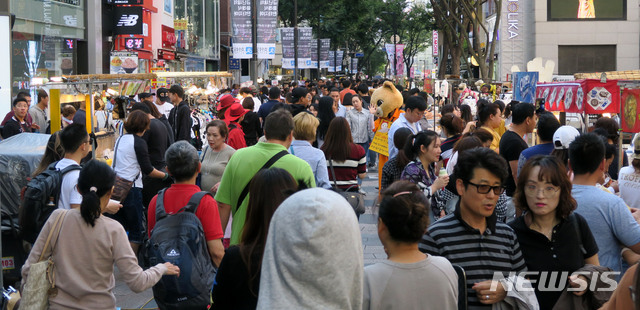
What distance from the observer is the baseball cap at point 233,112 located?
12.5 meters

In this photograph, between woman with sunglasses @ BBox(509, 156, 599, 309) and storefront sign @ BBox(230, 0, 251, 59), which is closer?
woman with sunglasses @ BBox(509, 156, 599, 309)

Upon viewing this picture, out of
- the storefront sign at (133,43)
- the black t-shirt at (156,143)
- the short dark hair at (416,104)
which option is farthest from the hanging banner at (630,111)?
the storefront sign at (133,43)

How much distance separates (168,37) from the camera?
37.1 meters

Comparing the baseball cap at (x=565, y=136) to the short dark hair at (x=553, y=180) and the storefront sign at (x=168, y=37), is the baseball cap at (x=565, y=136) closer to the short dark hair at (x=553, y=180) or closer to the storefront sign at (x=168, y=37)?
the short dark hair at (x=553, y=180)

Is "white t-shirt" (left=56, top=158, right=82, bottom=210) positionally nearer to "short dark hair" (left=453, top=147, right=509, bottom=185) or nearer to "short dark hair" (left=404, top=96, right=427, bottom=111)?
"short dark hair" (left=453, top=147, right=509, bottom=185)

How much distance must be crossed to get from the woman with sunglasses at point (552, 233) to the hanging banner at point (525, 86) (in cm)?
942

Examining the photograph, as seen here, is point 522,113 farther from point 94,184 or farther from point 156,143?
point 94,184

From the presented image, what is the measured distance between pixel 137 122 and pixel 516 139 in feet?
12.8

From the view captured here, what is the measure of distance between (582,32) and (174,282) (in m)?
45.8

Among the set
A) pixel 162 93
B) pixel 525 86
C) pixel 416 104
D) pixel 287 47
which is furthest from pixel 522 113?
pixel 287 47

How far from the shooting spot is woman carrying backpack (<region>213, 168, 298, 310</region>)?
3768 millimetres

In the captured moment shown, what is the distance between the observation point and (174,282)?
4945 millimetres

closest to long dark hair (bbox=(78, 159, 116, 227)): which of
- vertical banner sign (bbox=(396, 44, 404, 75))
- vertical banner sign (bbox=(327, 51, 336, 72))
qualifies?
vertical banner sign (bbox=(396, 44, 404, 75))

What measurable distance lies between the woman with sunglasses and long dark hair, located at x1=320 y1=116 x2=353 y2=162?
430 cm
